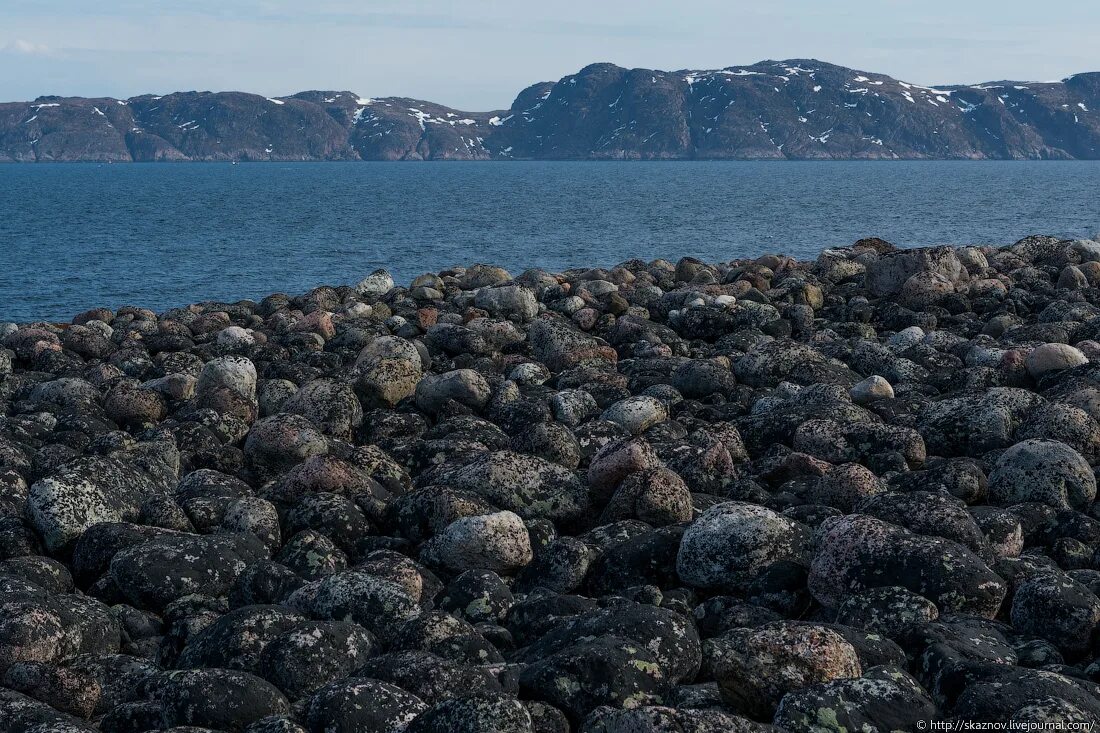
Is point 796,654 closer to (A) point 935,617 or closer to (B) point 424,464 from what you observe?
(A) point 935,617

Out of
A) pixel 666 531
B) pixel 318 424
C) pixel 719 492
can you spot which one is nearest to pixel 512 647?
pixel 666 531

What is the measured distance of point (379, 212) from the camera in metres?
92.7

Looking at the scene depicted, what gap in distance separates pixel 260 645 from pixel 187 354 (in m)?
13.0

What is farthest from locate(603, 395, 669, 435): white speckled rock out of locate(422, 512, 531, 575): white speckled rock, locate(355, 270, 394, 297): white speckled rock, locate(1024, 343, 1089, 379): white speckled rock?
locate(355, 270, 394, 297): white speckled rock

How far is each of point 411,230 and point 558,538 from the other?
65.5m

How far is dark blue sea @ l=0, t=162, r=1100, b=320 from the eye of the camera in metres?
52.2

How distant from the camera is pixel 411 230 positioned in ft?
244

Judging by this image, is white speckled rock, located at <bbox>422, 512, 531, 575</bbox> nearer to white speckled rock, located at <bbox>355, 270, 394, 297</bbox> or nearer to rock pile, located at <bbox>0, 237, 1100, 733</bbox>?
rock pile, located at <bbox>0, 237, 1100, 733</bbox>

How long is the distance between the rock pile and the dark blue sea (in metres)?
30.6

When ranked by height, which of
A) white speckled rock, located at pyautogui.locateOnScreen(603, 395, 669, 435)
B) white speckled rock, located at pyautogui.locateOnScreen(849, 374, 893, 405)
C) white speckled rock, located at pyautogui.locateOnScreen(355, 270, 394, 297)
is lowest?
white speckled rock, located at pyautogui.locateOnScreen(355, 270, 394, 297)

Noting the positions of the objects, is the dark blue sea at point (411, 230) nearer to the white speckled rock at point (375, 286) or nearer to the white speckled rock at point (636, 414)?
the white speckled rock at point (375, 286)

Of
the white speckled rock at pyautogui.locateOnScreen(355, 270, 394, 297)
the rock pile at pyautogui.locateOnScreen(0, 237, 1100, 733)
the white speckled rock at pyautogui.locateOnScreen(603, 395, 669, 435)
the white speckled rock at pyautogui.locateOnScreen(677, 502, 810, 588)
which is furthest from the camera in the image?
the white speckled rock at pyautogui.locateOnScreen(355, 270, 394, 297)

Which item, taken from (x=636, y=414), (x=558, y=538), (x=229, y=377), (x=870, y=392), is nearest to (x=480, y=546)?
(x=558, y=538)

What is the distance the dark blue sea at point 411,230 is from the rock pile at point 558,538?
30648 mm
